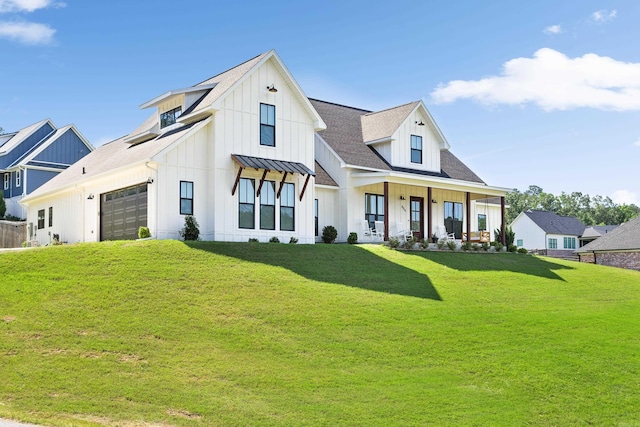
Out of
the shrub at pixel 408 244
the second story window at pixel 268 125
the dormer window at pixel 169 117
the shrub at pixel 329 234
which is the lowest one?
the shrub at pixel 408 244

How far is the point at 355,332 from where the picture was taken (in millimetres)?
17219

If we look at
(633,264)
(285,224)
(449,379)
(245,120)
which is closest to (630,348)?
(449,379)

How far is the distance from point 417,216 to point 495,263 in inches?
263

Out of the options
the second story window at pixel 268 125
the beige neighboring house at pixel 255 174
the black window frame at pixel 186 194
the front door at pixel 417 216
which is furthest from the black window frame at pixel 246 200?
the front door at pixel 417 216

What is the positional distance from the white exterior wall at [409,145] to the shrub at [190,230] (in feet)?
41.6

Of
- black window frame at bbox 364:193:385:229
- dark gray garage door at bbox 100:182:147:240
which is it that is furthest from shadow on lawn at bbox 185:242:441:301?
black window frame at bbox 364:193:385:229

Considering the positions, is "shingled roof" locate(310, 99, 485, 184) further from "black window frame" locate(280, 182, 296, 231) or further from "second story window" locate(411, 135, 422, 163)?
"black window frame" locate(280, 182, 296, 231)

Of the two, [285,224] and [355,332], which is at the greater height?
[285,224]

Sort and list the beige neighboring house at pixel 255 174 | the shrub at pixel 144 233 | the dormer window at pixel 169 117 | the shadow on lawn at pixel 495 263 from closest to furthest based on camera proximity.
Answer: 1. the shrub at pixel 144 233
2. the beige neighboring house at pixel 255 174
3. the shadow on lawn at pixel 495 263
4. the dormer window at pixel 169 117

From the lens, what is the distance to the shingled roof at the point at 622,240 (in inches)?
1629

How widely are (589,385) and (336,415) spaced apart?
6469 millimetres

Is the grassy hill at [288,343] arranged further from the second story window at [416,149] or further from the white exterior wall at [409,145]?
the second story window at [416,149]

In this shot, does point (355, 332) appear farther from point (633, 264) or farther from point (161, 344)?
point (633, 264)

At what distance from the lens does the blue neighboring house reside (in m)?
47.1
